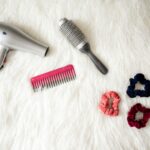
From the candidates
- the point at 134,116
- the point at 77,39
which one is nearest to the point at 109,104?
the point at 134,116

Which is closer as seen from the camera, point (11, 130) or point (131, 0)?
point (11, 130)

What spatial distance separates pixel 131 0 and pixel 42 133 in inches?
19.1

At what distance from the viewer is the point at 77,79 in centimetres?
81

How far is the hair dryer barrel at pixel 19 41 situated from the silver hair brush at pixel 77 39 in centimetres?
7

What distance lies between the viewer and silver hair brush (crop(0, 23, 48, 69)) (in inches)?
30.7

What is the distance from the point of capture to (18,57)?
2.66ft

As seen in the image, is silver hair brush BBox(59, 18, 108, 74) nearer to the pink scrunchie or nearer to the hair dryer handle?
the pink scrunchie

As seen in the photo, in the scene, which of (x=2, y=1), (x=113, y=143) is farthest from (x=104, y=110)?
(x=2, y=1)

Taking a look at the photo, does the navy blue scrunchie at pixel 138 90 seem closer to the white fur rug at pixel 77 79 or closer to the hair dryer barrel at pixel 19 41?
the white fur rug at pixel 77 79

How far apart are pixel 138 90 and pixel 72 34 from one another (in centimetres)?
24

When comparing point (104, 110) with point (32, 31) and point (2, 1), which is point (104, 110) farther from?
point (2, 1)

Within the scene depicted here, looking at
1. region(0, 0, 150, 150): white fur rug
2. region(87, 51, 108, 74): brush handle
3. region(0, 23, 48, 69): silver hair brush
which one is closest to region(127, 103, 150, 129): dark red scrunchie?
region(0, 0, 150, 150): white fur rug

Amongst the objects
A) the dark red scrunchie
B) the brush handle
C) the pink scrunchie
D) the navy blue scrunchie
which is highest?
the brush handle

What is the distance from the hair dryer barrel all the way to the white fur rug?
0.03m
